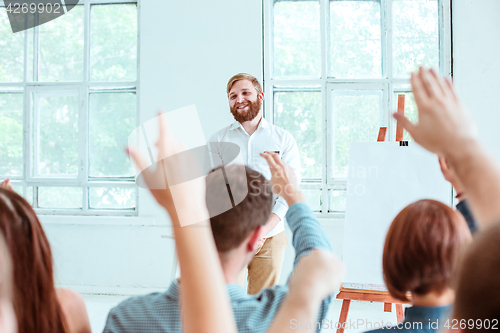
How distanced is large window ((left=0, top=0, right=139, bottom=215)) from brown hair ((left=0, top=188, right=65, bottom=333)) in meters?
2.70

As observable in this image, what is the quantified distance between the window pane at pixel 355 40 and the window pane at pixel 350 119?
17 cm

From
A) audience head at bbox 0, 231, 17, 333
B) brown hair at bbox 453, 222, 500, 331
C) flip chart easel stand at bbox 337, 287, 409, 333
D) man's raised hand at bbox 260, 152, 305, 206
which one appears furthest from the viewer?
flip chart easel stand at bbox 337, 287, 409, 333

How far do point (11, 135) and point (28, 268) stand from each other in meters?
3.44

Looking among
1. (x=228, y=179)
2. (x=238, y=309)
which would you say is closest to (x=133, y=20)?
(x=228, y=179)

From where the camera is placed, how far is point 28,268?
1.76 ft

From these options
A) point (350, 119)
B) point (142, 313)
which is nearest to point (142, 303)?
point (142, 313)

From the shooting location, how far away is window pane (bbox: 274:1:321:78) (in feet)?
10.0

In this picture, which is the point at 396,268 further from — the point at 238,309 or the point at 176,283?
the point at 176,283

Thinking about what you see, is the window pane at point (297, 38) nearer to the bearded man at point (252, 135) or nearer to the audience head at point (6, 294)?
the bearded man at point (252, 135)

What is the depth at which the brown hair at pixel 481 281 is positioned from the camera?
198 millimetres

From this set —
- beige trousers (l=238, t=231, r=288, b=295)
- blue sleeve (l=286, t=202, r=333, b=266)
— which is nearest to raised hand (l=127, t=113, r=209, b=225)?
blue sleeve (l=286, t=202, r=333, b=266)

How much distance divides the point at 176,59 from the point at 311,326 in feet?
9.45

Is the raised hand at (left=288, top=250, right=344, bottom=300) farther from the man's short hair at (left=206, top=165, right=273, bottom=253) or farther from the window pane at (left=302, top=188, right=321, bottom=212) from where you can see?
the window pane at (left=302, top=188, right=321, bottom=212)

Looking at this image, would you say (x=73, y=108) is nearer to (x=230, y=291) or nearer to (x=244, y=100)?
(x=244, y=100)
